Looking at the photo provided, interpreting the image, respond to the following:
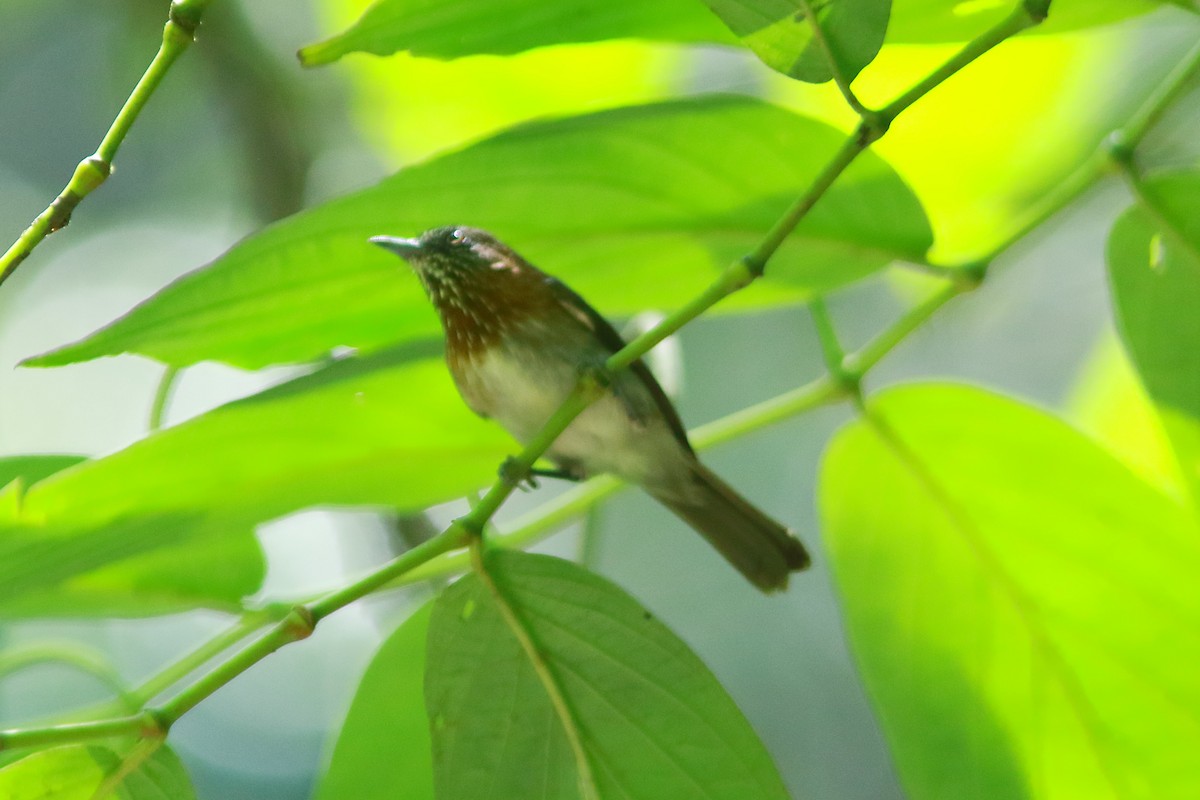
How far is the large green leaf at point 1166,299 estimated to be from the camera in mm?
1048

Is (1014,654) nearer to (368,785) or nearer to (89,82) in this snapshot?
(368,785)

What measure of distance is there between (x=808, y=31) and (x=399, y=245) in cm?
40

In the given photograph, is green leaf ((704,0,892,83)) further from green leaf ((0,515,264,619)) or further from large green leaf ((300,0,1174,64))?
green leaf ((0,515,264,619))

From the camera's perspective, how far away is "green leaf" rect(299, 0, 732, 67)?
836 millimetres

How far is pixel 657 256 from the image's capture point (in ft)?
3.47

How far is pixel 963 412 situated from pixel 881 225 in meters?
0.22

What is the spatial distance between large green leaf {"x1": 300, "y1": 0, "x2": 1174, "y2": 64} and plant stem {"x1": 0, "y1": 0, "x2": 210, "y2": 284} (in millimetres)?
85

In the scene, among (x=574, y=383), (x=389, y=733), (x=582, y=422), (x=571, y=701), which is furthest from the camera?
(x=582, y=422)

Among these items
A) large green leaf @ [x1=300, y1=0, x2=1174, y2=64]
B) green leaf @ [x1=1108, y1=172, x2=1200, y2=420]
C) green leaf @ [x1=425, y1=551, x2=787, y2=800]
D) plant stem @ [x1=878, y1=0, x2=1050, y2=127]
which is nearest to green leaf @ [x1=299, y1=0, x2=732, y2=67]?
large green leaf @ [x1=300, y1=0, x2=1174, y2=64]

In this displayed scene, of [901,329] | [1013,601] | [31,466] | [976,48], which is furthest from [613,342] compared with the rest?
[976,48]

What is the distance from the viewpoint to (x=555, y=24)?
0.86 meters

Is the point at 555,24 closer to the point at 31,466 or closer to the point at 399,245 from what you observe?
the point at 399,245

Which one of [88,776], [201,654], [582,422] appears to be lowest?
[88,776]

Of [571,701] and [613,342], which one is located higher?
[613,342]
